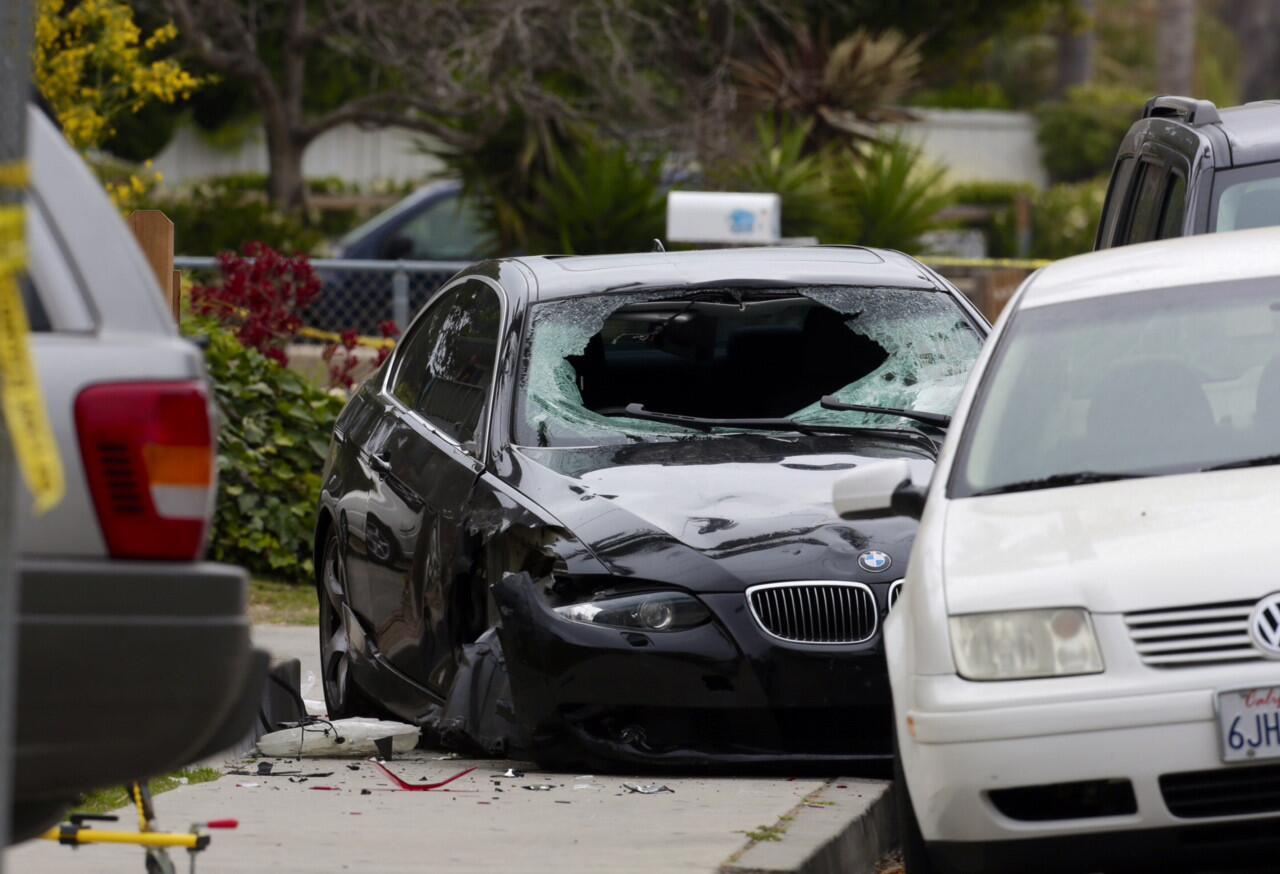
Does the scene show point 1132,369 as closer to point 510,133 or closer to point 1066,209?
point 510,133

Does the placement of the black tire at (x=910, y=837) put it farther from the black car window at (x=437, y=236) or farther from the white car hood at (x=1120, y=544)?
the black car window at (x=437, y=236)

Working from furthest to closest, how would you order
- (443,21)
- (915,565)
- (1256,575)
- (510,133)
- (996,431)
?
(510,133) → (443,21) → (996,431) → (915,565) → (1256,575)

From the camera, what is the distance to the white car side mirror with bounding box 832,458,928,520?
17.9ft

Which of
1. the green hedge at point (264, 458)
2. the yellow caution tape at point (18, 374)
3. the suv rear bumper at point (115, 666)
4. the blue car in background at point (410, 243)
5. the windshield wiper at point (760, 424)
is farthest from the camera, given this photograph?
the blue car in background at point (410, 243)

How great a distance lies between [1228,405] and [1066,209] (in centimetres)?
2730

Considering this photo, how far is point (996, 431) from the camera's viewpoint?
5523mm

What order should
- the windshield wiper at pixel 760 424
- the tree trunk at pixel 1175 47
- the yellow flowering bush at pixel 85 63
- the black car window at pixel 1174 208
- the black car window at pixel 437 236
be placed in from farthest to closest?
1. the tree trunk at pixel 1175 47
2. the black car window at pixel 437 236
3. the yellow flowering bush at pixel 85 63
4. the black car window at pixel 1174 208
5. the windshield wiper at pixel 760 424

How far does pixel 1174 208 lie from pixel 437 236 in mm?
12276

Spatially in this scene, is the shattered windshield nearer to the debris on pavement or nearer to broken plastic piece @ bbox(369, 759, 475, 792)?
the debris on pavement

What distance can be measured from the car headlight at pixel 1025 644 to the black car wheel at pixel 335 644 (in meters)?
3.34

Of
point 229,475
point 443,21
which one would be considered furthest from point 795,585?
point 443,21

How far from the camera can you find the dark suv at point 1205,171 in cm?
768

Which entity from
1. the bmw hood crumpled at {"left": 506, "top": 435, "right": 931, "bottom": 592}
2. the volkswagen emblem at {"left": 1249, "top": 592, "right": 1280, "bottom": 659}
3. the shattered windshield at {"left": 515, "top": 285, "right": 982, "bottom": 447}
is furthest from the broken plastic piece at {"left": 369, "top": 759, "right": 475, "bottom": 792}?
the volkswagen emblem at {"left": 1249, "top": 592, "right": 1280, "bottom": 659}

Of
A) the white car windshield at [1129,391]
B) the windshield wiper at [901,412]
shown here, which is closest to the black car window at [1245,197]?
the windshield wiper at [901,412]
